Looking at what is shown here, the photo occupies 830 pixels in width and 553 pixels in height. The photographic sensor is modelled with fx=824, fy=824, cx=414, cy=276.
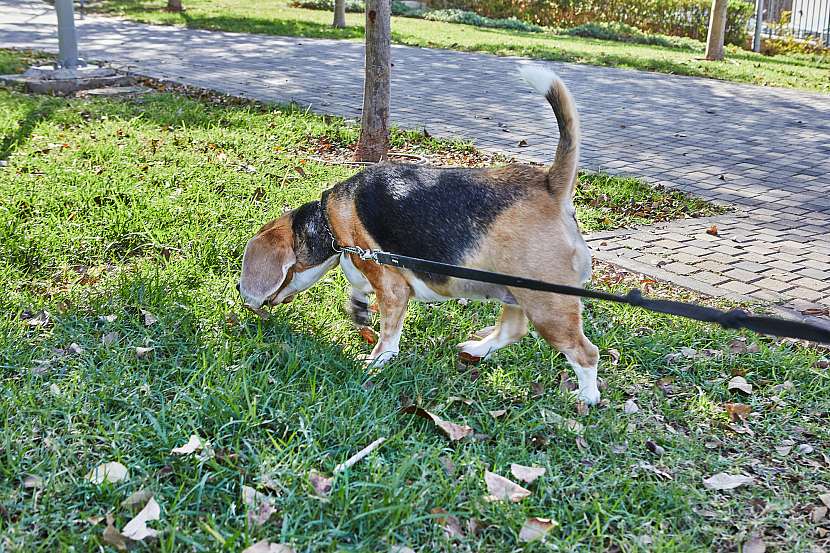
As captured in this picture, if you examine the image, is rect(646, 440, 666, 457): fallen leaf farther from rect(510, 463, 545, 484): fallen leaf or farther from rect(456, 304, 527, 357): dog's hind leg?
rect(456, 304, 527, 357): dog's hind leg

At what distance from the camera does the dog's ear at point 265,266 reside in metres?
4.20

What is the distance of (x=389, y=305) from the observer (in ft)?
13.3

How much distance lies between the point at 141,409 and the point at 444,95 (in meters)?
9.25

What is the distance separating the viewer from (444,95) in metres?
12.0

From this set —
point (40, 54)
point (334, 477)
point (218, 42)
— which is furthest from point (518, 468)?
point (218, 42)

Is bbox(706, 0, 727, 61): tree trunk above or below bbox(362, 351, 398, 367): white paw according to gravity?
above

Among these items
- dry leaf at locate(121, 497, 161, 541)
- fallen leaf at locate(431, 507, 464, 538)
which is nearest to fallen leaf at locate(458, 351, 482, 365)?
fallen leaf at locate(431, 507, 464, 538)

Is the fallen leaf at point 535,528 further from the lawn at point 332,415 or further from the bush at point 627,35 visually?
the bush at point 627,35

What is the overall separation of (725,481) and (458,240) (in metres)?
1.55

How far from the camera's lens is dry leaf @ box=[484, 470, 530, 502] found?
318 centimetres

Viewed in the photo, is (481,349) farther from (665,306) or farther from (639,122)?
(639,122)

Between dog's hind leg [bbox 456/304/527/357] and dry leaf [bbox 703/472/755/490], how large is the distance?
122 cm

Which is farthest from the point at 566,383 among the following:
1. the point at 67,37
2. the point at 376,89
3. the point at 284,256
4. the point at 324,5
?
the point at 324,5

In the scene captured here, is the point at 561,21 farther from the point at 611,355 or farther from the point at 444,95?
the point at 611,355
